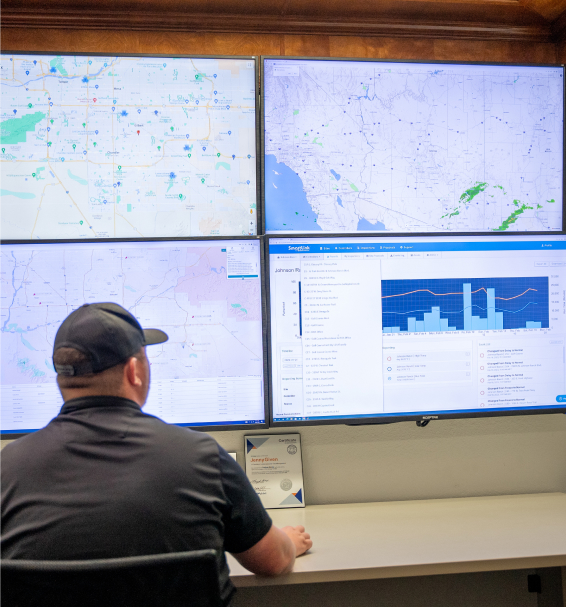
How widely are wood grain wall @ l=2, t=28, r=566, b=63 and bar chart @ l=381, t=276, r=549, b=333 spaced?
88 centimetres

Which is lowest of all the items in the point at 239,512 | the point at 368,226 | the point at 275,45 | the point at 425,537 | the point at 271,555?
the point at 425,537

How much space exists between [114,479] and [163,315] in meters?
0.77

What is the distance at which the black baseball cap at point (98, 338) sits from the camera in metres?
1.06

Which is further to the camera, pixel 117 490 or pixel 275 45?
pixel 275 45

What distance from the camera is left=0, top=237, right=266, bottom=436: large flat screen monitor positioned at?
1.60 meters

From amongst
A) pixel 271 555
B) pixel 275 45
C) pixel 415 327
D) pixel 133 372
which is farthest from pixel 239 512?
pixel 275 45

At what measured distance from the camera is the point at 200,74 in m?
1.72

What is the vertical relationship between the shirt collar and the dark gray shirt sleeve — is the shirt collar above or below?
above

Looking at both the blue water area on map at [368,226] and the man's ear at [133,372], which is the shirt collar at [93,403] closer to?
the man's ear at [133,372]

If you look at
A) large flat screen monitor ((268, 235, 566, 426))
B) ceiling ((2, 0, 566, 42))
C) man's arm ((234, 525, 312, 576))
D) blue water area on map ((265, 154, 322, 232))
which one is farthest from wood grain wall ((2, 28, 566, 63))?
man's arm ((234, 525, 312, 576))

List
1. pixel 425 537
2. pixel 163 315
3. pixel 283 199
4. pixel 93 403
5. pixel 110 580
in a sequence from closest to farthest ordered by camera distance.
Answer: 1. pixel 110 580
2. pixel 93 403
3. pixel 425 537
4. pixel 163 315
5. pixel 283 199

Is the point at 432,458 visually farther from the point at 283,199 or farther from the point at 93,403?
the point at 93,403

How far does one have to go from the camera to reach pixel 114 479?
930 mm

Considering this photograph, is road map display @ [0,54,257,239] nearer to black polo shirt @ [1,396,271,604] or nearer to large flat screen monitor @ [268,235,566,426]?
large flat screen monitor @ [268,235,566,426]
